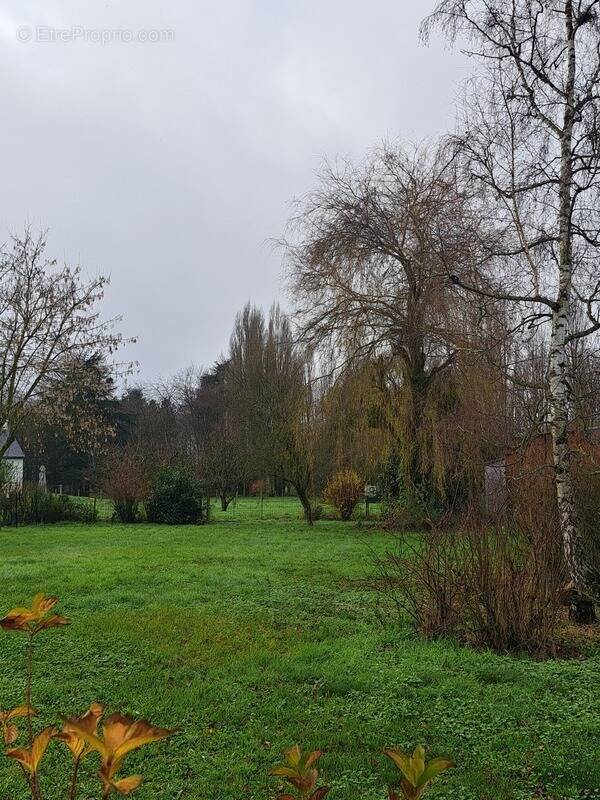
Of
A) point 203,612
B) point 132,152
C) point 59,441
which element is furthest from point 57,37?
point 59,441

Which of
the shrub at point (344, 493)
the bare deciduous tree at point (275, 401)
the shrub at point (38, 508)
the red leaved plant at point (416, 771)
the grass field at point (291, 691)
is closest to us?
the red leaved plant at point (416, 771)

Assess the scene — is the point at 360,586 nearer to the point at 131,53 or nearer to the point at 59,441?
the point at 131,53

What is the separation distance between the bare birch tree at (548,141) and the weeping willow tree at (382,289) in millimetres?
6388

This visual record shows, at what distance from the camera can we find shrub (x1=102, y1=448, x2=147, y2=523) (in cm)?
1648

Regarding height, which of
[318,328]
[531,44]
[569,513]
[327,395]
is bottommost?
[569,513]

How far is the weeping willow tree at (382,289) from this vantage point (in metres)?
12.7

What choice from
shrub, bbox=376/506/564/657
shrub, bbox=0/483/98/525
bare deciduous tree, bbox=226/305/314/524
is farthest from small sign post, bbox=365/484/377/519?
shrub, bbox=376/506/564/657

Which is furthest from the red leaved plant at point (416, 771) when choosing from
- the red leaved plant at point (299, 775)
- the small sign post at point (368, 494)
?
the small sign post at point (368, 494)

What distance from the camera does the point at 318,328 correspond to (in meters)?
13.3

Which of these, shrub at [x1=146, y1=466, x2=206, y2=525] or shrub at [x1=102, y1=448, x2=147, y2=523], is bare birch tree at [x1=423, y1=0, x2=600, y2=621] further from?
shrub at [x1=102, y1=448, x2=147, y2=523]

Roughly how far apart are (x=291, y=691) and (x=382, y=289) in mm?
10607

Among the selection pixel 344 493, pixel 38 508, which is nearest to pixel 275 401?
pixel 344 493

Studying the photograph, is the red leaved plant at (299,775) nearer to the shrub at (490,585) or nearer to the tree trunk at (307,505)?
the shrub at (490,585)

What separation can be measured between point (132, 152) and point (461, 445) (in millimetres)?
7738
